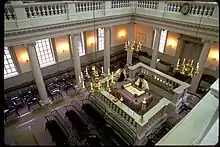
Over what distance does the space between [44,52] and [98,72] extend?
405 cm

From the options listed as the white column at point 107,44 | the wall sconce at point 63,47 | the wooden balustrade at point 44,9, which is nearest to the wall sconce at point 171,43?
the white column at point 107,44

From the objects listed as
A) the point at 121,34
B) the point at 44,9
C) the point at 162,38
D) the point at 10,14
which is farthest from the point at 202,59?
the point at 10,14

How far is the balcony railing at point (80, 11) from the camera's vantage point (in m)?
6.55

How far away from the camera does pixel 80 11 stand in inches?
330

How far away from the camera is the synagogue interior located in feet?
21.8

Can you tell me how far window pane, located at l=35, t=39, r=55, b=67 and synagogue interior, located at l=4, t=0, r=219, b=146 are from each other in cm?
7

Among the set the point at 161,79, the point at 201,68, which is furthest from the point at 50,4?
the point at 201,68

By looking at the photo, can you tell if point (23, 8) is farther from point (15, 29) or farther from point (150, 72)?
point (150, 72)

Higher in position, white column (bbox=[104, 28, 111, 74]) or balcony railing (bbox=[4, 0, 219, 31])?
balcony railing (bbox=[4, 0, 219, 31])

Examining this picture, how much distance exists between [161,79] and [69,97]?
549cm

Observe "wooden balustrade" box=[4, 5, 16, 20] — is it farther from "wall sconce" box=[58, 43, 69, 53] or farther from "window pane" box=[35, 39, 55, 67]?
"wall sconce" box=[58, 43, 69, 53]

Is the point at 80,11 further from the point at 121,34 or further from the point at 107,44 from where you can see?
the point at 121,34

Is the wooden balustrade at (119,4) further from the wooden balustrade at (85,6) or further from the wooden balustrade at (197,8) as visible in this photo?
the wooden balustrade at (197,8)

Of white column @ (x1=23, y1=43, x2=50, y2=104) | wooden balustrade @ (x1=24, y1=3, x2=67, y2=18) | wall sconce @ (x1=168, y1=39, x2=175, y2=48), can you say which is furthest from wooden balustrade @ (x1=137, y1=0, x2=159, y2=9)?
white column @ (x1=23, y1=43, x2=50, y2=104)
